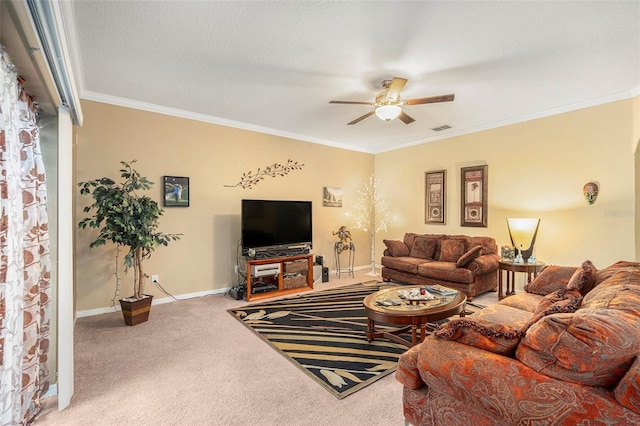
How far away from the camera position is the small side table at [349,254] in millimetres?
6121

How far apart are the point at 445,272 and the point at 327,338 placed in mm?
A: 2295

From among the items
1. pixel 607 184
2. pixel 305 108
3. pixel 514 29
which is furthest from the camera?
pixel 305 108

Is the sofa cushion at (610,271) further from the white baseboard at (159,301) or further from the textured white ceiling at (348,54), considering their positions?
the white baseboard at (159,301)

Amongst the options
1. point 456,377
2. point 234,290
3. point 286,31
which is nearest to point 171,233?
point 234,290

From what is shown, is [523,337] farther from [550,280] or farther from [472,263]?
[472,263]

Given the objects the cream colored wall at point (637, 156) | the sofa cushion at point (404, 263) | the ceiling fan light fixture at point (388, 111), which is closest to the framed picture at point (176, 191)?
the ceiling fan light fixture at point (388, 111)

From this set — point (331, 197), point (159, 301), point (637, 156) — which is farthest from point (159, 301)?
point (637, 156)

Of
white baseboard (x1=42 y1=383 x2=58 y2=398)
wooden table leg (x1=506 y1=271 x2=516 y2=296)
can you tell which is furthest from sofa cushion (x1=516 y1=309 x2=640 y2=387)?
wooden table leg (x1=506 y1=271 x2=516 y2=296)

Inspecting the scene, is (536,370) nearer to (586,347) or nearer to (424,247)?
(586,347)

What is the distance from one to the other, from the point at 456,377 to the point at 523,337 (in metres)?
0.33

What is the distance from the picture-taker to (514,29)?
7.98 ft

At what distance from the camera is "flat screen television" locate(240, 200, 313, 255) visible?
448 cm

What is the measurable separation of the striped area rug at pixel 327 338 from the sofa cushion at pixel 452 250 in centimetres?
163

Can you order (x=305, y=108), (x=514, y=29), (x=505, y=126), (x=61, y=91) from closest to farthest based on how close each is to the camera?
(x=61, y=91) < (x=514, y=29) < (x=305, y=108) < (x=505, y=126)
